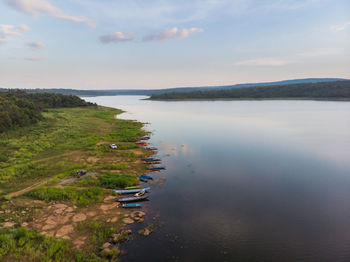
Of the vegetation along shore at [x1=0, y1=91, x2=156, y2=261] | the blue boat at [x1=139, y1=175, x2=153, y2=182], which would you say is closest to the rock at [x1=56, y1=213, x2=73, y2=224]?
the vegetation along shore at [x1=0, y1=91, x2=156, y2=261]

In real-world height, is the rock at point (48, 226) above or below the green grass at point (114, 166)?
below

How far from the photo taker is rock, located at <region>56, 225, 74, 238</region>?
14.1m

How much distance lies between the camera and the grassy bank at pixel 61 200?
12.7 m

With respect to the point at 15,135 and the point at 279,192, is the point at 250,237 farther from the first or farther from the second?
the point at 15,135

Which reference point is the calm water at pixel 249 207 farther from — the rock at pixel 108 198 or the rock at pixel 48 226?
the rock at pixel 48 226

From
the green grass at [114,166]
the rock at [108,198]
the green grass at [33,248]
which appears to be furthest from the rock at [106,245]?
the green grass at [114,166]

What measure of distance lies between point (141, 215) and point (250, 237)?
938 centimetres

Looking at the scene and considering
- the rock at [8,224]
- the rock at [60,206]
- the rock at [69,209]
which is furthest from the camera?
the rock at [60,206]

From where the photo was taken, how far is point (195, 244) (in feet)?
46.9

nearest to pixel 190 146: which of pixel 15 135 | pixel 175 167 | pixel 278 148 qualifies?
pixel 175 167

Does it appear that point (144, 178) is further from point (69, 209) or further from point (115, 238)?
point (115, 238)

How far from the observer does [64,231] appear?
47.4 ft

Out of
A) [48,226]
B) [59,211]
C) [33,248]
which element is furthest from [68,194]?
[33,248]

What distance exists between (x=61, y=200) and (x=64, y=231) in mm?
4970
